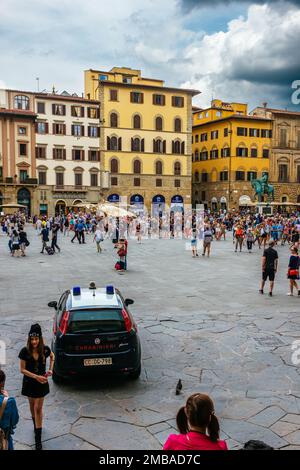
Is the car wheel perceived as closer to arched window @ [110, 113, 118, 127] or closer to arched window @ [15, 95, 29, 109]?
arched window @ [15, 95, 29, 109]

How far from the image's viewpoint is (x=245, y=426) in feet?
17.8

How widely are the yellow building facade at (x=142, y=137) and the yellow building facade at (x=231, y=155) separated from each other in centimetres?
477

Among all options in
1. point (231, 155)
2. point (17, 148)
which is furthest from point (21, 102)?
point (231, 155)

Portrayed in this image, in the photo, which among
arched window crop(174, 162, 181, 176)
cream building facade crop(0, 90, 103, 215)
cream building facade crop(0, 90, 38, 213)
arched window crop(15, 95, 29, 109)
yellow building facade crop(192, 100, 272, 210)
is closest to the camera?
cream building facade crop(0, 90, 38, 213)

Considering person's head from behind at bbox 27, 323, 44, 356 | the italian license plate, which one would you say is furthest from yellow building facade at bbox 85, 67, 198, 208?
person's head from behind at bbox 27, 323, 44, 356

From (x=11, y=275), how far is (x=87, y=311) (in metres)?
10.1

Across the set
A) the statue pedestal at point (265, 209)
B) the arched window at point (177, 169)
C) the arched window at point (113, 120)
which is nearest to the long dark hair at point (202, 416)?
the statue pedestal at point (265, 209)

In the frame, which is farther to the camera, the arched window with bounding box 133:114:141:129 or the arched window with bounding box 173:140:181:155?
the arched window with bounding box 173:140:181:155

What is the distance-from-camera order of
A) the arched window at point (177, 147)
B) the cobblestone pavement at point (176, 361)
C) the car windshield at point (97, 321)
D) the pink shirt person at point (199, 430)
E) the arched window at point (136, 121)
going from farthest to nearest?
the arched window at point (177, 147) → the arched window at point (136, 121) → the car windshield at point (97, 321) → the cobblestone pavement at point (176, 361) → the pink shirt person at point (199, 430)

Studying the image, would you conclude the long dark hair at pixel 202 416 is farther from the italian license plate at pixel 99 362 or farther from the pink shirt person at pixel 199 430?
the italian license plate at pixel 99 362

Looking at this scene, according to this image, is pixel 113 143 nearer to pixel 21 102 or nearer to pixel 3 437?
pixel 21 102

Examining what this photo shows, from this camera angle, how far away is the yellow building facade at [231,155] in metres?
57.8

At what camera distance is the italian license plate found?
6.18 meters

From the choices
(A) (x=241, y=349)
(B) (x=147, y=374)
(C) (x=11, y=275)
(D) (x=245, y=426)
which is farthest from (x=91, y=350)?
(C) (x=11, y=275)
